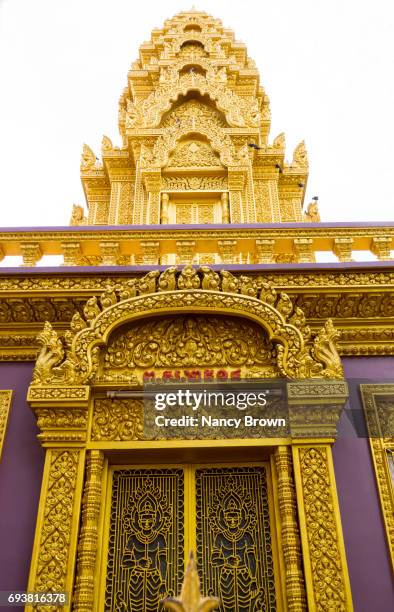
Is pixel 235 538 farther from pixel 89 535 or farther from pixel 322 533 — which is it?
pixel 89 535

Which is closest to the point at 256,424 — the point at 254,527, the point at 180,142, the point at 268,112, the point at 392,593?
the point at 254,527

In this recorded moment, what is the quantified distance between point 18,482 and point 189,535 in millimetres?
1529

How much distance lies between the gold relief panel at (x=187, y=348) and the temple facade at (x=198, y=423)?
1 centimetres

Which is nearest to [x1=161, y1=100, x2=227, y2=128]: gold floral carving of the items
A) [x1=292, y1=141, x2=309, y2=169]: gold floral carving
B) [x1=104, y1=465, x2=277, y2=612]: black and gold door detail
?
[x1=292, y1=141, x2=309, y2=169]: gold floral carving

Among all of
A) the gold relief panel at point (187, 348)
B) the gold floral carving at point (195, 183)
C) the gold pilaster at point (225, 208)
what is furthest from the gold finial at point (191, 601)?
the gold floral carving at point (195, 183)

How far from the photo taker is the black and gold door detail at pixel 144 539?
4414mm

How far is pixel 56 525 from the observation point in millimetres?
4324

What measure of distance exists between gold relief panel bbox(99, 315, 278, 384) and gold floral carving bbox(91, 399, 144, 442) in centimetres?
22

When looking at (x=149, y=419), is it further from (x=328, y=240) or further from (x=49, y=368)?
(x=328, y=240)

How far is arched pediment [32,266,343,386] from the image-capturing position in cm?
488

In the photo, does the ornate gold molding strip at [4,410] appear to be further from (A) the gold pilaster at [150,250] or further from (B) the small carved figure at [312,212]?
(B) the small carved figure at [312,212]

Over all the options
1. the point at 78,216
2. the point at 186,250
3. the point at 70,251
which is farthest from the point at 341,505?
the point at 78,216

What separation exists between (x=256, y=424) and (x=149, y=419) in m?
0.95

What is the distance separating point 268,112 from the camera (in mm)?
12594
